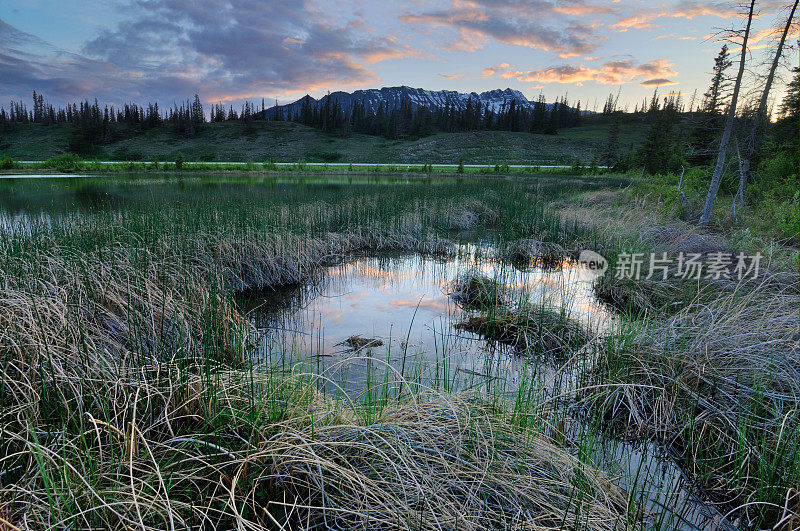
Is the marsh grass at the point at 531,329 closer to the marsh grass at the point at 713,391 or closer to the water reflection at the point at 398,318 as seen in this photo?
the water reflection at the point at 398,318

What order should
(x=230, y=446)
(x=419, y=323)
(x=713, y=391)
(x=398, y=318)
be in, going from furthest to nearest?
1. (x=398, y=318)
2. (x=419, y=323)
3. (x=713, y=391)
4. (x=230, y=446)

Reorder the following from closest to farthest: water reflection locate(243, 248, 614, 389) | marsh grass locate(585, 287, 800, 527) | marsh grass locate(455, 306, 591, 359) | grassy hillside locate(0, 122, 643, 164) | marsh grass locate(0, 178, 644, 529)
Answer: marsh grass locate(0, 178, 644, 529), marsh grass locate(585, 287, 800, 527), water reflection locate(243, 248, 614, 389), marsh grass locate(455, 306, 591, 359), grassy hillside locate(0, 122, 643, 164)

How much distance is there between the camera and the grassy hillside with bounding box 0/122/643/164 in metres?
60.6

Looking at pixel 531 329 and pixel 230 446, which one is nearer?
pixel 230 446

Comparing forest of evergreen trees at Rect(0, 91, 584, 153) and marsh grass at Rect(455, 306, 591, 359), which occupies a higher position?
forest of evergreen trees at Rect(0, 91, 584, 153)

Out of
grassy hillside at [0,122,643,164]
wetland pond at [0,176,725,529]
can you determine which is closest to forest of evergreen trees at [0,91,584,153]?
grassy hillside at [0,122,643,164]

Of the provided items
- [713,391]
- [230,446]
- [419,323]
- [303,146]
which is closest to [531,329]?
[419,323]

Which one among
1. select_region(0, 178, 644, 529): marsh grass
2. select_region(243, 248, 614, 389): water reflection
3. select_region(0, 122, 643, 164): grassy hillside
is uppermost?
select_region(0, 122, 643, 164): grassy hillside

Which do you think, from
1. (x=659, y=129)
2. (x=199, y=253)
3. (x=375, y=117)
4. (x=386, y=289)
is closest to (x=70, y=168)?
(x=199, y=253)

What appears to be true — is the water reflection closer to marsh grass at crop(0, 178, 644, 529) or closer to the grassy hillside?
marsh grass at crop(0, 178, 644, 529)

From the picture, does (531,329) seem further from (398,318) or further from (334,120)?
(334,120)

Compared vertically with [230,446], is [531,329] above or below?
below

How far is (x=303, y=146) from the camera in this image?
69.2 meters

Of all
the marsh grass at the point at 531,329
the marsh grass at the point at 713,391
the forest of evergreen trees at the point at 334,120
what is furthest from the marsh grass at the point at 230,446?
the forest of evergreen trees at the point at 334,120
